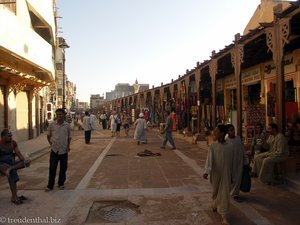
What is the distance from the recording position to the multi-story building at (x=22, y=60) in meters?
13.5

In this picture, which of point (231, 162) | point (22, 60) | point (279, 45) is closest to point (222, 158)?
point (231, 162)

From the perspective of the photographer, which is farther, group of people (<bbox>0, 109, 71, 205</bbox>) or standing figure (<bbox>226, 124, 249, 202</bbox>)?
group of people (<bbox>0, 109, 71, 205</bbox>)

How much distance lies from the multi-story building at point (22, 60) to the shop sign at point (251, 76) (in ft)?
34.0

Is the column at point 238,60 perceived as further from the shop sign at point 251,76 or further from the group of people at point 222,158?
the shop sign at point 251,76

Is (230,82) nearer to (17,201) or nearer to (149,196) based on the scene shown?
(149,196)

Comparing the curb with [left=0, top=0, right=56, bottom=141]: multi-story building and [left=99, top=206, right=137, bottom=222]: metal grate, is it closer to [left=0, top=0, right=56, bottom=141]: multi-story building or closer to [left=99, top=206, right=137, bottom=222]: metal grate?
[left=0, top=0, right=56, bottom=141]: multi-story building

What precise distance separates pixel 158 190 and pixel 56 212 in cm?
241

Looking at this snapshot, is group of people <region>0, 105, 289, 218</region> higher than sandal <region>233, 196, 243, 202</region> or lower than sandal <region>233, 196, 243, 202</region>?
higher

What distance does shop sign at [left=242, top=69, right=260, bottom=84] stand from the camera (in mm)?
15853

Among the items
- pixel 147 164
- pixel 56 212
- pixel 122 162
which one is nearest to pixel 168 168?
pixel 147 164

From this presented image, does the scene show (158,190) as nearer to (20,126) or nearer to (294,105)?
(294,105)

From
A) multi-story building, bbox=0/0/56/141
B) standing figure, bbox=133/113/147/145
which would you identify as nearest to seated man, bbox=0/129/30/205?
multi-story building, bbox=0/0/56/141

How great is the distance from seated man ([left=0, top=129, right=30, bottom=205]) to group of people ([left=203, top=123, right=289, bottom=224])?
369 centimetres

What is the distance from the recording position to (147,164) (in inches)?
445
